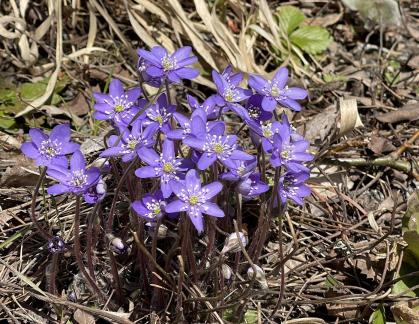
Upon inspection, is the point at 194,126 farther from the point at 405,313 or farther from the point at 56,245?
the point at 405,313

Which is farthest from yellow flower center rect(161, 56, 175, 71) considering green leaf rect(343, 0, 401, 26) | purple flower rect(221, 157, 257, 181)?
green leaf rect(343, 0, 401, 26)

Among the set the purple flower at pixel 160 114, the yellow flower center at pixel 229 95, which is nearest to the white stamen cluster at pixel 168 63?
the purple flower at pixel 160 114

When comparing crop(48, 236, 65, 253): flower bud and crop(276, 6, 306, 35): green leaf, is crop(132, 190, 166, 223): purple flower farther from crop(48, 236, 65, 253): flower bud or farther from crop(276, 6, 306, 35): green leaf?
crop(276, 6, 306, 35): green leaf

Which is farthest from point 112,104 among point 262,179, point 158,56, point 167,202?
point 262,179

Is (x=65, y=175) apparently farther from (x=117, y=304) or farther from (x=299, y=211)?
(x=299, y=211)

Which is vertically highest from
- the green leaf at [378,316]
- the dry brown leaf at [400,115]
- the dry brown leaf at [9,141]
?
the dry brown leaf at [9,141]

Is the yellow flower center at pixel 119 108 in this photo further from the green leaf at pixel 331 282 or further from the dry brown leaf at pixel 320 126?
the dry brown leaf at pixel 320 126
